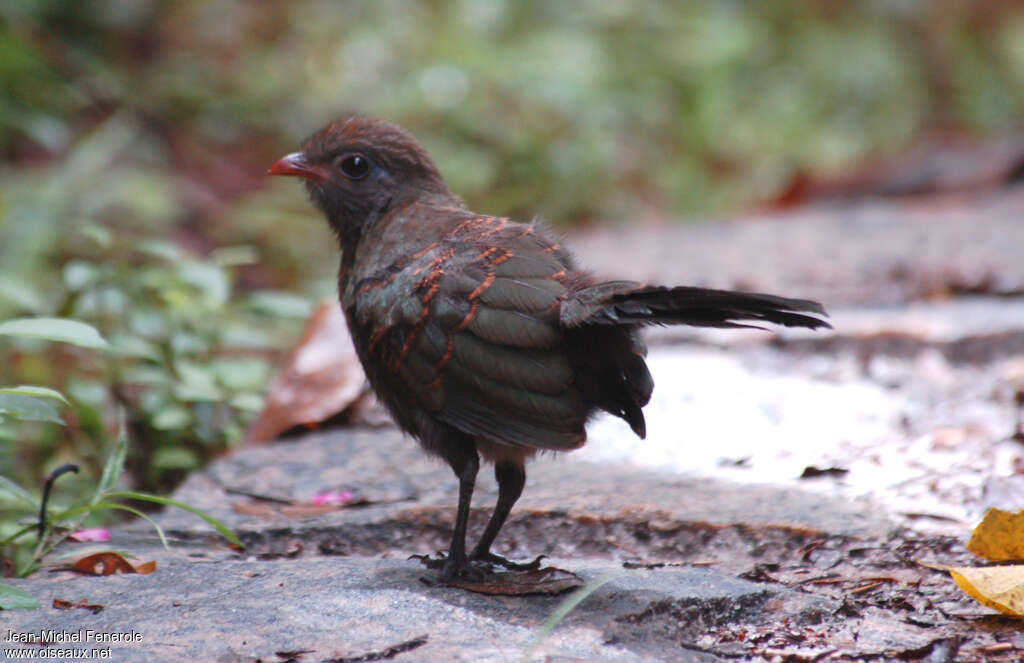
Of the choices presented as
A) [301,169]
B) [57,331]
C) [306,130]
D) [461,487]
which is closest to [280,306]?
[301,169]

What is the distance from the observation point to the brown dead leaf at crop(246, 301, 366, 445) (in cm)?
406

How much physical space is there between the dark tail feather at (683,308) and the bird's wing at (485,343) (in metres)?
→ 0.12

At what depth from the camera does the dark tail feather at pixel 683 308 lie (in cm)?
226

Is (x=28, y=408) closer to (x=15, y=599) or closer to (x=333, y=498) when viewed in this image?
(x=15, y=599)

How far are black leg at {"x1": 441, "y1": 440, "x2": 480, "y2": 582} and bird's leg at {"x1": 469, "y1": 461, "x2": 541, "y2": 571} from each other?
90mm

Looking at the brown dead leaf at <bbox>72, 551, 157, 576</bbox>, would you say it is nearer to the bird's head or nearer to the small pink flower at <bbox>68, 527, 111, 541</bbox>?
the small pink flower at <bbox>68, 527, 111, 541</bbox>

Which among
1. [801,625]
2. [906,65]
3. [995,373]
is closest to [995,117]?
[906,65]

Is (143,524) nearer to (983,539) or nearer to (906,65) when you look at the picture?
(983,539)

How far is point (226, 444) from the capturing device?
419 cm

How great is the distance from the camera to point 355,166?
3.49 metres

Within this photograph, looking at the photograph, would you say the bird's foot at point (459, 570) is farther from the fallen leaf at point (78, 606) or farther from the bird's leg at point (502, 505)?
the fallen leaf at point (78, 606)

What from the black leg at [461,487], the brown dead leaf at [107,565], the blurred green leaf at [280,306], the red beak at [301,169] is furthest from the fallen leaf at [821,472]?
the blurred green leaf at [280,306]

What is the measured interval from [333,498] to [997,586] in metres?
1.85

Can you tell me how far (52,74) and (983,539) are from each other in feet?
22.6
